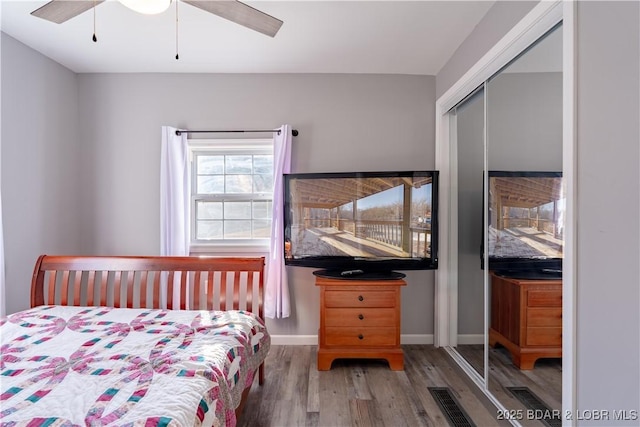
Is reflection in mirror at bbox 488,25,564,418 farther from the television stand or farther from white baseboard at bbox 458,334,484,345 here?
white baseboard at bbox 458,334,484,345

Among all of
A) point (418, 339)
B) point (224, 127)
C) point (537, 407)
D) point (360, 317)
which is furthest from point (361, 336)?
point (224, 127)

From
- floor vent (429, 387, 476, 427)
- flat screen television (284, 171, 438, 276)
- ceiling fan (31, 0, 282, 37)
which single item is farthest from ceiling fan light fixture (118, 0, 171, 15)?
floor vent (429, 387, 476, 427)

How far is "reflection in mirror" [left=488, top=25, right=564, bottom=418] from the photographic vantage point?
140 centimetres

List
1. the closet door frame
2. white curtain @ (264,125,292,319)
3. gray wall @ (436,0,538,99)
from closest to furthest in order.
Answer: the closet door frame < gray wall @ (436,0,538,99) < white curtain @ (264,125,292,319)

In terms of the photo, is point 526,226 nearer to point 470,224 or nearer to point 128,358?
point 470,224

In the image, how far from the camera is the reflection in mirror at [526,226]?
1396mm

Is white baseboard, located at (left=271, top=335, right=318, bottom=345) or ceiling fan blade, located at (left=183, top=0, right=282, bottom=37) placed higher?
ceiling fan blade, located at (left=183, top=0, right=282, bottom=37)

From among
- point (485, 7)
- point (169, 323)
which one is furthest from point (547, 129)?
point (169, 323)

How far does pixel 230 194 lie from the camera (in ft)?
9.68

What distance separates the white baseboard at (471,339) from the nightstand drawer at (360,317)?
1.92ft

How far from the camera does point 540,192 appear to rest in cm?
150

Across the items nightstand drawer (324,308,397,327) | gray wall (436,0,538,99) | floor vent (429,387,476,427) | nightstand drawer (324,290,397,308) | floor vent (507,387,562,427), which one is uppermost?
gray wall (436,0,538,99)

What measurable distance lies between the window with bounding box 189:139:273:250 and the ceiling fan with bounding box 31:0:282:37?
1.44m

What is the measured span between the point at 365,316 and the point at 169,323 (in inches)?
56.1
